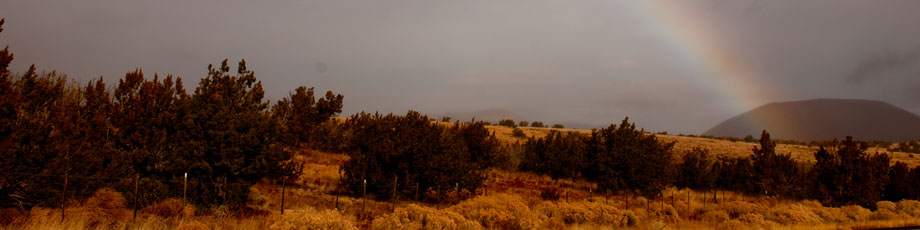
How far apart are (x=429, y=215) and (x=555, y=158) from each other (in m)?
32.3

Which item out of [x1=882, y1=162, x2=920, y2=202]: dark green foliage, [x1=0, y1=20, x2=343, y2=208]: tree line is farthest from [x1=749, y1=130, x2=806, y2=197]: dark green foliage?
[x1=0, y1=20, x2=343, y2=208]: tree line

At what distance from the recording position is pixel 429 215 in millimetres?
15828

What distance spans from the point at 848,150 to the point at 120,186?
133ft

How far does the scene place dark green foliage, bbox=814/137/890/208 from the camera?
32.4 m

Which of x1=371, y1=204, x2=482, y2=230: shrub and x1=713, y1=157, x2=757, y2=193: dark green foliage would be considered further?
x1=713, y1=157, x2=757, y2=193: dark green foliage

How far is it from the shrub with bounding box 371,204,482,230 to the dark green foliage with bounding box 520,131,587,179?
90.4 feet

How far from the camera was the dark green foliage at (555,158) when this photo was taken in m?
Result: 45.4

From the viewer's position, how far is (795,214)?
78.5 feet

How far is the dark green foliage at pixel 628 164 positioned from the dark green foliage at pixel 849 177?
10.3 metres

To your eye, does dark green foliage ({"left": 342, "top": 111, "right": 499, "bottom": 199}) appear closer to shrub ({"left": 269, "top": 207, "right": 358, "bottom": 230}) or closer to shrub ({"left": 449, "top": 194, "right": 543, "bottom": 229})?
shrub ({"left": 449, "top": 194, "right": 543, "bottom": 229})

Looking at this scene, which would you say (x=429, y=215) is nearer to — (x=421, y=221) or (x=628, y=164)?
(x=421, y=221)

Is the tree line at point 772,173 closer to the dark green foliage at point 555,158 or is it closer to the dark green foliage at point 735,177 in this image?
the dark green foliage at point 735,177

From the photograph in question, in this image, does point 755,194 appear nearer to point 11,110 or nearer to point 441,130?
point 441,130

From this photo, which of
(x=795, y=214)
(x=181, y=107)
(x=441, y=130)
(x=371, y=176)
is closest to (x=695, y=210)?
(x=795, y=214)
